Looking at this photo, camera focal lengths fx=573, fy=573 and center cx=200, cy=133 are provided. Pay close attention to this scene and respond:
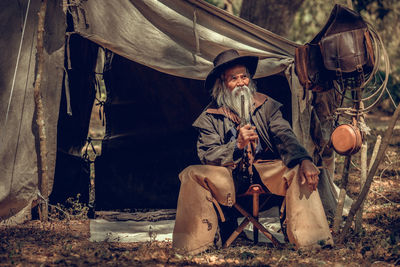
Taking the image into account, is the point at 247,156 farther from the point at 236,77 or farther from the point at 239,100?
the point at 236,77

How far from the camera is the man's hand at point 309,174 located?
389 centimetres

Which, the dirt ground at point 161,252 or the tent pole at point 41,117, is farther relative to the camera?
the tent pole at point 41,117

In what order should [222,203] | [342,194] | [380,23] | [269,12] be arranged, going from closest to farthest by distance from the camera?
[222,203] → [342,194] → [269,12] → [380,23]

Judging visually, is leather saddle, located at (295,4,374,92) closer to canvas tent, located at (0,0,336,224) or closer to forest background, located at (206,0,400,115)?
canvas tent, located at (0,0,336,224)

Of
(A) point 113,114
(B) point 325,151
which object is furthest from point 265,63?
(A) point 113,114

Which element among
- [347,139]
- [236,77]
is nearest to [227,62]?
[236,77]

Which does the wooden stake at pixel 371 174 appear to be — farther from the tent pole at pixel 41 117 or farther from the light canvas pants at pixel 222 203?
the tent pole at pixel 41 117

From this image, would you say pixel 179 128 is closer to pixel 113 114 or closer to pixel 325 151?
pixel 113 114

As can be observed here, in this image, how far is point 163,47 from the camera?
4.83 meters

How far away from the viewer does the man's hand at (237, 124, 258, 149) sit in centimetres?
396

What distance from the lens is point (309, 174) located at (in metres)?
3.89

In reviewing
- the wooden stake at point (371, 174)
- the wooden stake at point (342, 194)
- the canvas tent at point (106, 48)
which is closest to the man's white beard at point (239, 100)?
the canvas tent at point (106, 48)

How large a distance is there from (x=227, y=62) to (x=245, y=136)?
71cm

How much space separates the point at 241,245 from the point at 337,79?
1.48m
